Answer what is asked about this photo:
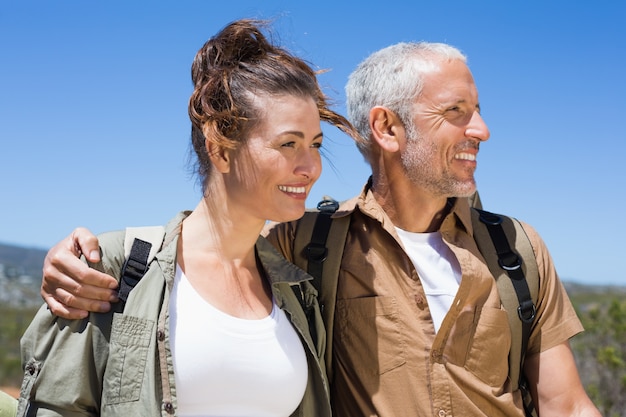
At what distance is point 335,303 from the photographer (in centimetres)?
339

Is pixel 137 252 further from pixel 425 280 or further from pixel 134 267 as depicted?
pixel 425 280

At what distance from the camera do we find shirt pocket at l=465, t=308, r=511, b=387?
130 inches

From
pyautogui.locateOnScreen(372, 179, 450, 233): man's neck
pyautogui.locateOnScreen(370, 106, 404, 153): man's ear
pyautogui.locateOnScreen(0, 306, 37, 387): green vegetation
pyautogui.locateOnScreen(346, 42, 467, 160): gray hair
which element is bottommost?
pyautogui.locateOnScreen(0, 306, 37, 387): green vegetation

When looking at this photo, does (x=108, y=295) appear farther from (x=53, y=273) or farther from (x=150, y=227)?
(x=150, y=227)

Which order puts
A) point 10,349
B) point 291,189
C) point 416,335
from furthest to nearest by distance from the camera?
point 10,349, point 416,335, point 291,189

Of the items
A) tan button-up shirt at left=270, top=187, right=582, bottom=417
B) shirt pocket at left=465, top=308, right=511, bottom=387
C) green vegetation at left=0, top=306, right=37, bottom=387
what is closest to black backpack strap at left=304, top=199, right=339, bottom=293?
tan button-up shirt at left=270, top=187, right=582, bottom=417

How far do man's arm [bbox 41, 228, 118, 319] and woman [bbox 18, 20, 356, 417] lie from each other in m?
0.06

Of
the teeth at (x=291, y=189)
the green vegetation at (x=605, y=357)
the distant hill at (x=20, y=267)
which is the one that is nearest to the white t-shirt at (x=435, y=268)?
the teeth at (x=291, y=189)

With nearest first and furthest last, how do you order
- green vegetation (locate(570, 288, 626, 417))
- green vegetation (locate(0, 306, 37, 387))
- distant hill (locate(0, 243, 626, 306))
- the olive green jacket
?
the olive green jacket
green vegetation (locate(570, 288, 626, 417))
green vegetation (locate(0, 306, 37, 387))
distant hill (locate(0, 243, 626, 306))

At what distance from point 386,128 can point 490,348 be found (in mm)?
1259

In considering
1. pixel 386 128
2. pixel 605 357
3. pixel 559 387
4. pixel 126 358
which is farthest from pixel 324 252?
pixel 605 357

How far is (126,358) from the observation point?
2580 millimetres

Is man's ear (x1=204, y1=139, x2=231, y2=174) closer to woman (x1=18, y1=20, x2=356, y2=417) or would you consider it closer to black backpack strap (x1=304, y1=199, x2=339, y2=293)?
woman (x1=18, y1=20, x2=356, y2=417)

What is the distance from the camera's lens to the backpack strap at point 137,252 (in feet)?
8.86
